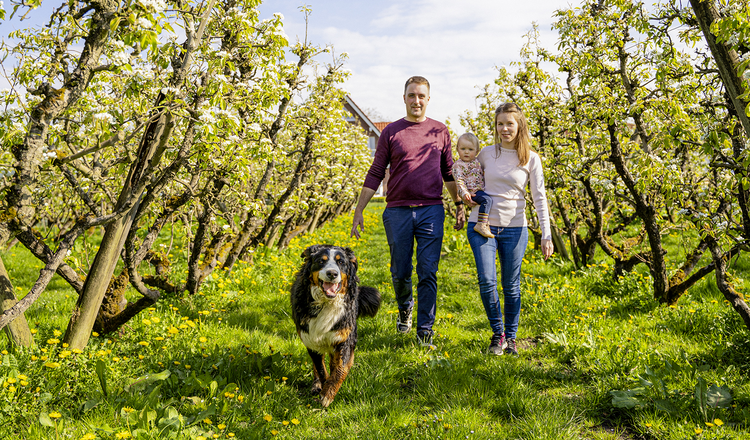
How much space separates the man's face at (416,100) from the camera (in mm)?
4160

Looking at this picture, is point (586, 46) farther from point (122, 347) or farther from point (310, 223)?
point (310, 223)

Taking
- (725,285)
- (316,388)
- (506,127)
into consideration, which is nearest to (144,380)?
(316,388)

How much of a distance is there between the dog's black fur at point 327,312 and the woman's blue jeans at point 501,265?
3.81 ft

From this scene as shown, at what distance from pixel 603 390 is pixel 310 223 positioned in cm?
997

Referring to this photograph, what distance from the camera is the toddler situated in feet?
13.0

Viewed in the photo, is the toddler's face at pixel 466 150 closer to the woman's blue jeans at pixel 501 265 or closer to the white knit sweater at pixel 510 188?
the white knit sweater at pixel 510 188

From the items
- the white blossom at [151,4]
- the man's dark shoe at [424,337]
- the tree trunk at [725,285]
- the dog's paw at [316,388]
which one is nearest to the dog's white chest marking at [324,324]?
the dog's paw at [316,388]

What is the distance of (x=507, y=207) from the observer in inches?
156

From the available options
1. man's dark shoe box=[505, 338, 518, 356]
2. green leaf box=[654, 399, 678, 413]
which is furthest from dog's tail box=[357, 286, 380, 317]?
green leaf box=[654, 399, 678, 413]

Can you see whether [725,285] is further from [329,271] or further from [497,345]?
[329,271]

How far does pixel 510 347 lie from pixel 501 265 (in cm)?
78

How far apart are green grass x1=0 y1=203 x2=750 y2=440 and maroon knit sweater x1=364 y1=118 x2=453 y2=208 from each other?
1.41 metres

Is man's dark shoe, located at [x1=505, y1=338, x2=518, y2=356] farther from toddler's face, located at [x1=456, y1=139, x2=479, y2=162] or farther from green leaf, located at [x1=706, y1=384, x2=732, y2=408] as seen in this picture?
toddler's face, located at [x1=456, y1=139, x2=479, y2=162]

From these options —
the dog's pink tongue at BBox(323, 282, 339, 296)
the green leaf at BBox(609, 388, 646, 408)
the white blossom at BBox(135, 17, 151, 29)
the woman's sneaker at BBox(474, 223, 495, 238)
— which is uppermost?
the white blossom at BBox(135, 17, 151, 29)
